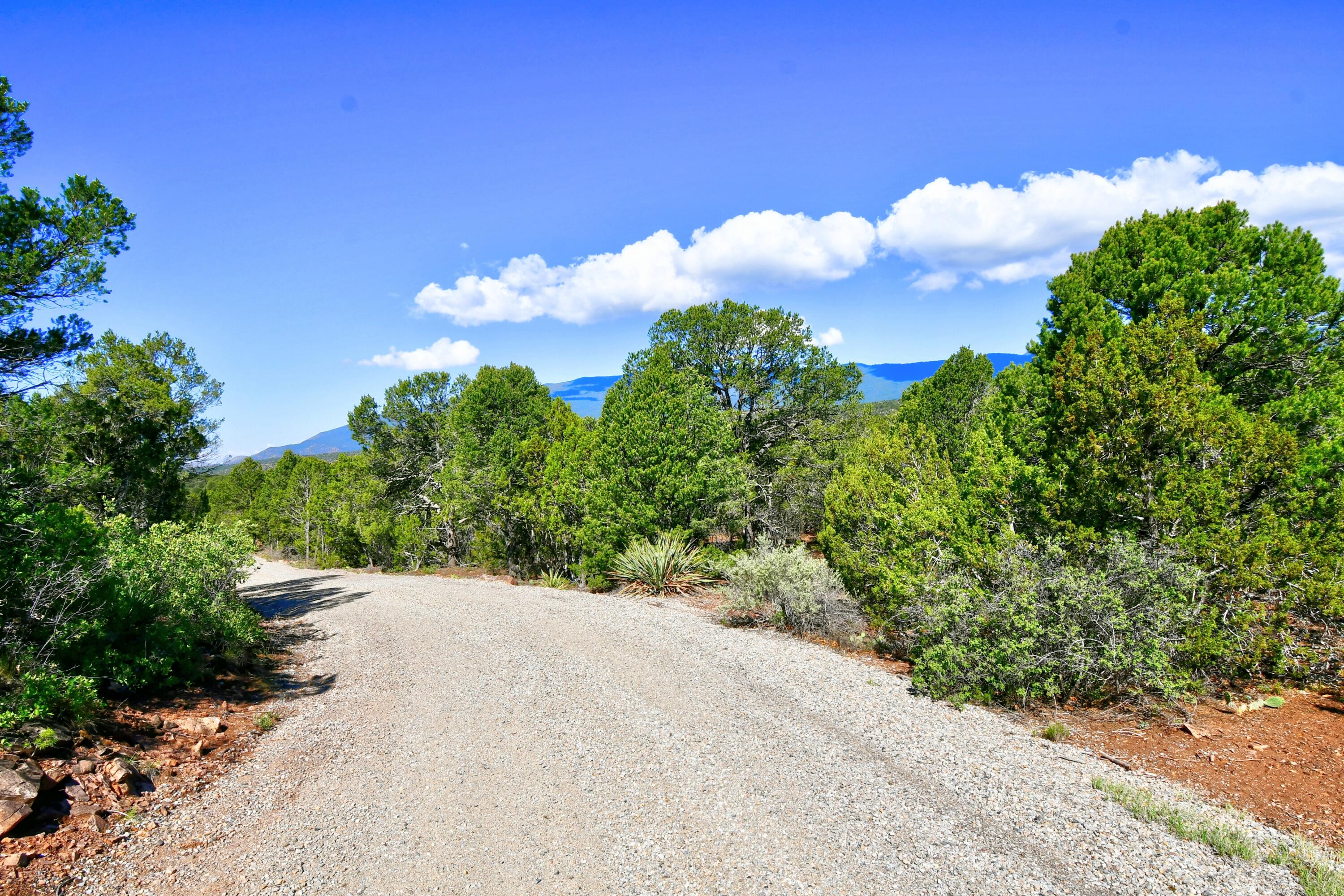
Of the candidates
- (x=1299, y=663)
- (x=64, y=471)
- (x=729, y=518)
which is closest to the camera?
(x=64, y=471)

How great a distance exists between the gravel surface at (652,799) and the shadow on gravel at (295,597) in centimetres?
669

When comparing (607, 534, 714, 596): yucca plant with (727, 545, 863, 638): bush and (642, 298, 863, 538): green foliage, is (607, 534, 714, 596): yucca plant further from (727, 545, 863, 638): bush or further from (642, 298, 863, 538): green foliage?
(642, 298, 863, 538): green foliage

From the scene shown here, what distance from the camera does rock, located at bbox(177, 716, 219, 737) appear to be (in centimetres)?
618

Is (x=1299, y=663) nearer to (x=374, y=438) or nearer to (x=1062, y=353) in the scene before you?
(x=1062, y=353)

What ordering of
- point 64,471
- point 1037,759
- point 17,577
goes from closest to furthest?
point 17,577 < point 1037,759 < point 64,471

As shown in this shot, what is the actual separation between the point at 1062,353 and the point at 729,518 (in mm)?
9605

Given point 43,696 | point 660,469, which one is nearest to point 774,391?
point 660,469

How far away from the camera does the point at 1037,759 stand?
18.5 feet

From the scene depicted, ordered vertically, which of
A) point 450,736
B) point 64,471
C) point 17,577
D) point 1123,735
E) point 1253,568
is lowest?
point 1123,735

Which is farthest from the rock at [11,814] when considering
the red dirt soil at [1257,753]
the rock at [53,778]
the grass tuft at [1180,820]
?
the red dirt soil at [1257,753]

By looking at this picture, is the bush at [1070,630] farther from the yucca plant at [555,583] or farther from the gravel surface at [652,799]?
the yucca plant at [555,583]

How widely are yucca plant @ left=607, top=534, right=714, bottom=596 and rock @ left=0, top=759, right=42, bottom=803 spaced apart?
1066 cm

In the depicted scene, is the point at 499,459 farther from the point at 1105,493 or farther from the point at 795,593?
the point at 1105,493

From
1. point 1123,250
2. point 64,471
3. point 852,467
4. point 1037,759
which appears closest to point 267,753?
point 64,471
